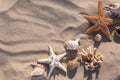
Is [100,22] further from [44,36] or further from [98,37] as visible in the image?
[44,36]

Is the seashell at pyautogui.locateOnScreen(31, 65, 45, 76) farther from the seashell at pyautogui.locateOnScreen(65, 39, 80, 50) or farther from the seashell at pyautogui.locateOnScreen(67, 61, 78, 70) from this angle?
the seashell at pyautogui.locateOnScreen(65, 39, 80, 50)

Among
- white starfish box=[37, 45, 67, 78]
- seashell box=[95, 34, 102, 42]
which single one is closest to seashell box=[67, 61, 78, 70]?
white starfish box=[37, 45, 67, 78]

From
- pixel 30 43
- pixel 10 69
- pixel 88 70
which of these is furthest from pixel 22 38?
pixel 88 70

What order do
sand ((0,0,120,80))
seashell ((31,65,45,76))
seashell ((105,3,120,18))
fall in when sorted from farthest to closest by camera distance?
1. seashell ((105,3,120,18))
2. sand ((0,0,120,80))
3. seashell ((31,65,45,76))

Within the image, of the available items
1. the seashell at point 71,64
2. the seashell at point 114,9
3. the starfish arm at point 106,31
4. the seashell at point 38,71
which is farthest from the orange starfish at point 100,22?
the seashell at point 38,71

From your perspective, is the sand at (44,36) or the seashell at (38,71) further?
the sand at (44,36)

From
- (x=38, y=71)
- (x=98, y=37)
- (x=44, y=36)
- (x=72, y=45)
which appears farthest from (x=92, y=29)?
(x=38, y=71)

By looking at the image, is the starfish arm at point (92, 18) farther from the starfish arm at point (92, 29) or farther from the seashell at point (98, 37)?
the seashell at point (98, 37)

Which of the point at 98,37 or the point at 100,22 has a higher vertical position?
the point at 100,22

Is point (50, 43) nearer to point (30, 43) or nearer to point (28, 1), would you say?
point (30, 43)
